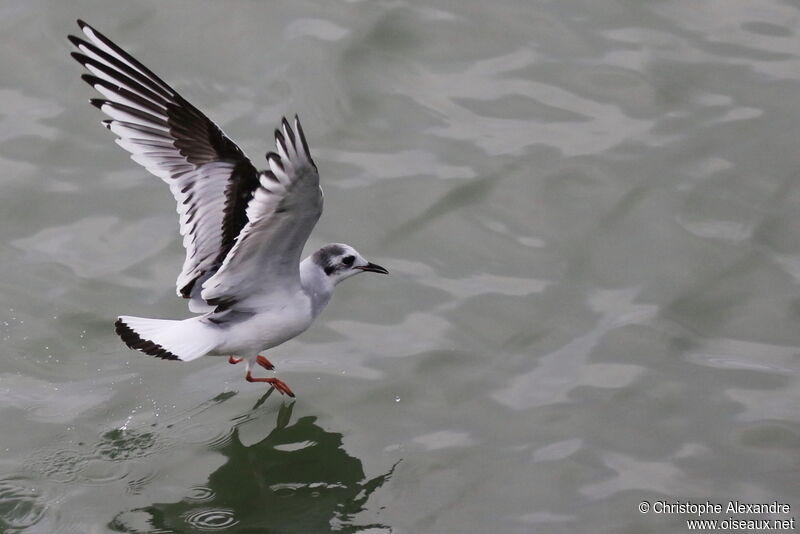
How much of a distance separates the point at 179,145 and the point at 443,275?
84.3 inches

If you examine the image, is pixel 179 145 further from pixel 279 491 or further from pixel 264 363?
pixel 279 491

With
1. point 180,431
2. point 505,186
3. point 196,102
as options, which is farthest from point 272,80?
point 180,431

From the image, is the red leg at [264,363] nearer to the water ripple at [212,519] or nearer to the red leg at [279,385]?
the red leg at [279,385]

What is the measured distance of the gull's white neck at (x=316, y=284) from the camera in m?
7.65

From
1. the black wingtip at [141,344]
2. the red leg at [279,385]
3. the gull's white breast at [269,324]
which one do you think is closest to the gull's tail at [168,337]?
the black wingtip at [141,344]

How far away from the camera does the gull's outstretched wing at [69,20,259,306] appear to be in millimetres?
7480

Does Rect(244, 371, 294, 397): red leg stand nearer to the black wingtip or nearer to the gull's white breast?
the gull's white breast

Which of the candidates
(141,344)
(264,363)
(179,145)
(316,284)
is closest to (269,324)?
(316,284)

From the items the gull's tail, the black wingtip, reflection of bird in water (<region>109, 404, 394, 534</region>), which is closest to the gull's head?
the gull's tail

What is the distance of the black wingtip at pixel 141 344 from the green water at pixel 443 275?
672 mm

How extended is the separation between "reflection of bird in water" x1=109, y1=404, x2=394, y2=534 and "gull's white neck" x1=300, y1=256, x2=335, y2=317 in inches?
28.3

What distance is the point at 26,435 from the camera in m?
7.47

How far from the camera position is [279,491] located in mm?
7047

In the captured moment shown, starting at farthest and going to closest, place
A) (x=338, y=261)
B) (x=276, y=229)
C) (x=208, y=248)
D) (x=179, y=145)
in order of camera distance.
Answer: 1. (x=338, y=261)
2. (x=179, y=145)
3. (x=208, y=248)
4. (x=276, y=229)
